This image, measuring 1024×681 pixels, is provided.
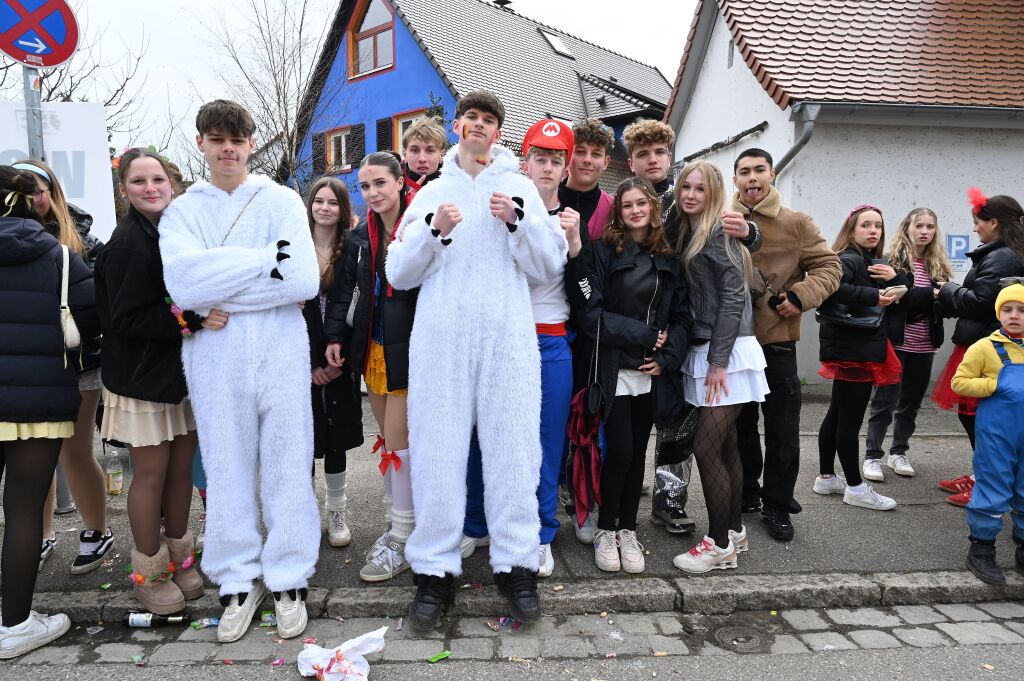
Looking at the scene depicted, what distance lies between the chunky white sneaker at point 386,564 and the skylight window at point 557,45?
22.3 meters

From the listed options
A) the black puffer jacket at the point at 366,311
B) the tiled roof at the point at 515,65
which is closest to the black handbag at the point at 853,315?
the black puffer jacket at the point at 366,311

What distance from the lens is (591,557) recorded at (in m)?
3.47

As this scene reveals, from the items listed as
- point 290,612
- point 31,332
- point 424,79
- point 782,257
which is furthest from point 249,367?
point 424,79

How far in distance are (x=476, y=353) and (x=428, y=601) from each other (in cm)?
113

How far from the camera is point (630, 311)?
10.5 feet

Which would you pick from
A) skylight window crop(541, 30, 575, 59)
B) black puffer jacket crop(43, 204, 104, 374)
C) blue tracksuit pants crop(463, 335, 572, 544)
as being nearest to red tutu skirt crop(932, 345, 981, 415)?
blue tracksuit pants crop(463, 335, 572, 544)

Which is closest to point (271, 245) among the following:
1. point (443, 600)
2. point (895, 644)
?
point (443, 600)

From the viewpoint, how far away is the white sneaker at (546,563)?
3205 millimetres

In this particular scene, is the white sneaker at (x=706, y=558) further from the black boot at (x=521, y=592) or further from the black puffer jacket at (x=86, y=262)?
the black puffer jacket at (x=86, y=262)

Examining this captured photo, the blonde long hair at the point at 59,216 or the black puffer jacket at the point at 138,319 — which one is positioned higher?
the blonde long hair at the point at 59,216

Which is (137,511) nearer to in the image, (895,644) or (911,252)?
(895,644)

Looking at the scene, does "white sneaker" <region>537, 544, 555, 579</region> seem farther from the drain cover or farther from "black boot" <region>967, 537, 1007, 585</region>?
"black boot" <region>967, 537, 1007, 585</region>

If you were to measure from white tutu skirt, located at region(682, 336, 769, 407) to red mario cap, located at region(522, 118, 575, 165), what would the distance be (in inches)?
49.1

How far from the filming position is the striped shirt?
15.9 ft
